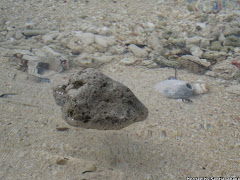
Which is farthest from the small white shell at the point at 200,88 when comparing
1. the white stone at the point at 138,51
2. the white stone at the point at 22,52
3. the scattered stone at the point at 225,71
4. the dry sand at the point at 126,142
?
the white stone at the point at 22,52

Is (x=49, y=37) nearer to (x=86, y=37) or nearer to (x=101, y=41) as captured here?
(x=86, y=37)

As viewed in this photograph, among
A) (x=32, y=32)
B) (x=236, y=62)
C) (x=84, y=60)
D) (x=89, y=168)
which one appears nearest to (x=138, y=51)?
(x=84, y=60)

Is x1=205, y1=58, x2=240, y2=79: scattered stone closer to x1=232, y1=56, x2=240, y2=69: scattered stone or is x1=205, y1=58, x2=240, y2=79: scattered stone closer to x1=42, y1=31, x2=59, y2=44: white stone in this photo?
x1=232, y1=56, x2=240, y2=69: scattered stone

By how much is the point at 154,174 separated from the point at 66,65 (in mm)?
2344

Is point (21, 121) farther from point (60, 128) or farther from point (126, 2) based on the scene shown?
point (126, 2)

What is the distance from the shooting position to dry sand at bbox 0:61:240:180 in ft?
5.98

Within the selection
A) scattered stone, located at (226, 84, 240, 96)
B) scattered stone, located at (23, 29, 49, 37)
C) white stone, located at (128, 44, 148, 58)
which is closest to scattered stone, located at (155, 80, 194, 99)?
scattered stone, located at (226, 84, 240, 96)

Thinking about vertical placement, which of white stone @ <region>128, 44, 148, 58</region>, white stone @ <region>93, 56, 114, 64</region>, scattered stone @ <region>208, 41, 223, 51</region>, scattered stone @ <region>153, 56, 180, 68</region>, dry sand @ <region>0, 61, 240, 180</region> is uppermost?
scattered stone @ <region>208, 41, 223, 51</region>

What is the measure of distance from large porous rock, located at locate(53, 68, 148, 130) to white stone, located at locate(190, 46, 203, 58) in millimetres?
2088

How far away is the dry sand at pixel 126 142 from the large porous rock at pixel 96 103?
9 centimetres

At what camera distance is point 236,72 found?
3477mm

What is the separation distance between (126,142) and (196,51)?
2.53m

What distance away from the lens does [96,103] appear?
2268 mm

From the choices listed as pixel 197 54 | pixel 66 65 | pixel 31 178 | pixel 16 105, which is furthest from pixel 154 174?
pixel 197 54
